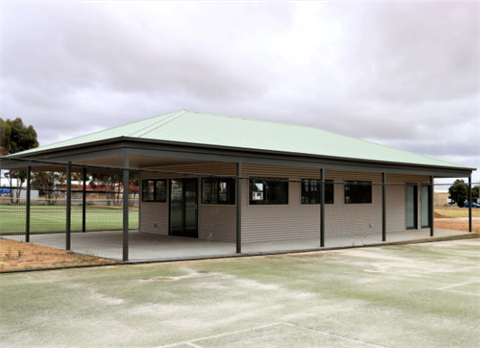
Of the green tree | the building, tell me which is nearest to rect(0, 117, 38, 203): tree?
the green tree

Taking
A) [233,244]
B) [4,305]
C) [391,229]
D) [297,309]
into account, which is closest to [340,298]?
[297,309]

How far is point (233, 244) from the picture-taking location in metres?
14.5

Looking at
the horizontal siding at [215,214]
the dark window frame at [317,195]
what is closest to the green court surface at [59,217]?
the horizontal siding at [215,214]

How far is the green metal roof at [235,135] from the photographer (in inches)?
492

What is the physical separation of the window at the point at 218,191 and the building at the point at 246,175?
34 mm

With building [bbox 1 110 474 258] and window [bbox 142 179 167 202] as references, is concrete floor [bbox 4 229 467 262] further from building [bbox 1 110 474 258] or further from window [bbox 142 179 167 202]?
window [bbox 142 179 167 202]

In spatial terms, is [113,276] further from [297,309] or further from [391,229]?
[391,229]

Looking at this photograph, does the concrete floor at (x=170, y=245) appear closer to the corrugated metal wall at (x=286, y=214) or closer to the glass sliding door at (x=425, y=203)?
the corrugated metal wall at (x=286, y=214)

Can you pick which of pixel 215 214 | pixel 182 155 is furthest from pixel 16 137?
pixel 182 155

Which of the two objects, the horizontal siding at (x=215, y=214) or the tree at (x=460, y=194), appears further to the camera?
the tree at (x=460, y=194)

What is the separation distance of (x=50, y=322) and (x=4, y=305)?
126cm

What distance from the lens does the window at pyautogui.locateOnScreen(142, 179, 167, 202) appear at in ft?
58.4

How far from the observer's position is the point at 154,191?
18234 mm

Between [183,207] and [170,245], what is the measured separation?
287 centimetres
